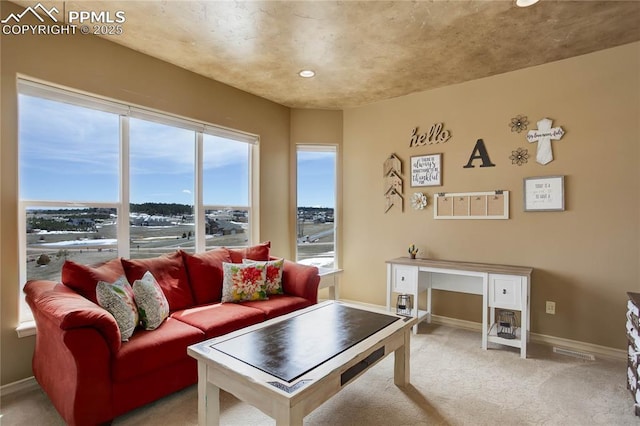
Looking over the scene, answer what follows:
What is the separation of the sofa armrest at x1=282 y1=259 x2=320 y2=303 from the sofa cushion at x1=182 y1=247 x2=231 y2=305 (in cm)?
65

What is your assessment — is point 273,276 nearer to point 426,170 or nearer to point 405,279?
point 405,279

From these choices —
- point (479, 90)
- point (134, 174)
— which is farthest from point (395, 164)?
point (134, 174)

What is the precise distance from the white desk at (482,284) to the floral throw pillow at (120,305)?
247 centimetres

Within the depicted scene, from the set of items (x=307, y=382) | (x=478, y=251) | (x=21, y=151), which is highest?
(x=21, y=151)

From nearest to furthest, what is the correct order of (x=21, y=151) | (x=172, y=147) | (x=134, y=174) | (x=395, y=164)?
(x=21, y=151) → (x=134, y=174) → (x=172, y=147) → (x=395, y=164)

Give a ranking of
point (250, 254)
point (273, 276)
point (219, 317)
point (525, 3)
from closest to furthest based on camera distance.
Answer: point (525, 3)
point (219, 317)
point (273, 276)
point (250, 254)

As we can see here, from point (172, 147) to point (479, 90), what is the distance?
3.28 m

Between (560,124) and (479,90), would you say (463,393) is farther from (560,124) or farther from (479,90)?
(479,90)

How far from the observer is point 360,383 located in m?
2.43

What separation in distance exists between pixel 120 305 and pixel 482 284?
10.4 ft

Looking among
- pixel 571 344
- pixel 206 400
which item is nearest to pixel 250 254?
pixel 206 400

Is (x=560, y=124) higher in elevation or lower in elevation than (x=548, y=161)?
higher

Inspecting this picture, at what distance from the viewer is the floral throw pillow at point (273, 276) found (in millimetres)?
3224

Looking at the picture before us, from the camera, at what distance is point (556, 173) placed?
10.2 feet
